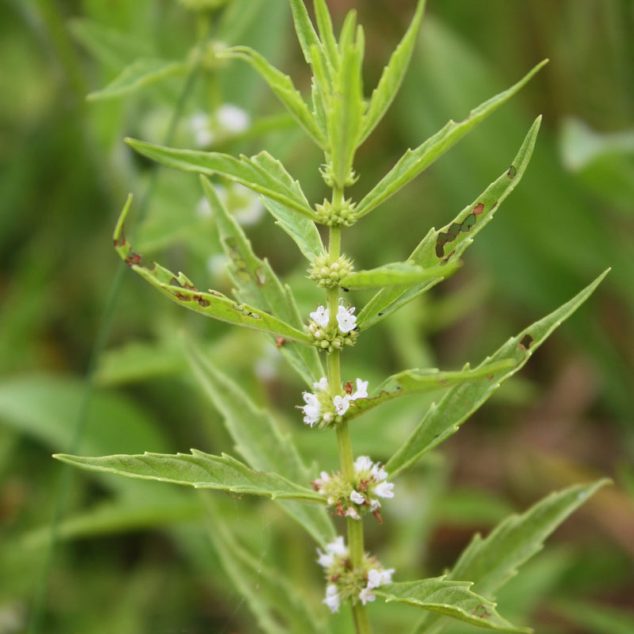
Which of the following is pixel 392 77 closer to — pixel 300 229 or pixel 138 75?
pixel 300 229

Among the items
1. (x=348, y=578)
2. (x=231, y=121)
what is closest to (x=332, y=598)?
(x=348, y=578)

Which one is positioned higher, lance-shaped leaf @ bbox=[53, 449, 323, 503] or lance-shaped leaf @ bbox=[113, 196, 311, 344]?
lance-shaped leaf @ bbox=[113, 196, 311, 344]

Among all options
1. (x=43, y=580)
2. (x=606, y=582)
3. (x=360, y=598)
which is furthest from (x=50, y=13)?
(x=606, y=582)

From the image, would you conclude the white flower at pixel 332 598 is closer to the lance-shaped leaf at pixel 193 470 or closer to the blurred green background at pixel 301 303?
the lance-shaped leaf at pixel 193 470

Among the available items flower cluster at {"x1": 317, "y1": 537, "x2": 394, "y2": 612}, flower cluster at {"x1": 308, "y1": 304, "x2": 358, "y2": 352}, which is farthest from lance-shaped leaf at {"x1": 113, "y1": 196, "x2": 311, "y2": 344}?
flower cluster at {"x1": 317, "y1": 537, "x2": 394, "y2": 612}

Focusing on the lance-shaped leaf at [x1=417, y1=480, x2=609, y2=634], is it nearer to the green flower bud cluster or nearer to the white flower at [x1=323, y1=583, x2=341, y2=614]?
the white flower at [x1=323, y1=583, x2=341, y2=614]

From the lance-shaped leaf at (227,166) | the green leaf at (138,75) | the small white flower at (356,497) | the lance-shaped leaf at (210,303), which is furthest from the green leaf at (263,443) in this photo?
the green leaf at (138,75)

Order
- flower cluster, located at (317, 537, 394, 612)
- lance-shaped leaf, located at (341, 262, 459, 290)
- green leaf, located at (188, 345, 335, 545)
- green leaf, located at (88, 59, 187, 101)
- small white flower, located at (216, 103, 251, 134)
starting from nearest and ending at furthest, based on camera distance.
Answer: lance-shaped leaf, located at (341, 262, 459, 290), flower cluster, located at (317, 537, 394, 612), green leaf, located at (188, 345, 335, 545), green leaf, located at (88, 59, 187, 101), small white flower, located at (216, 103, 251, 134)
